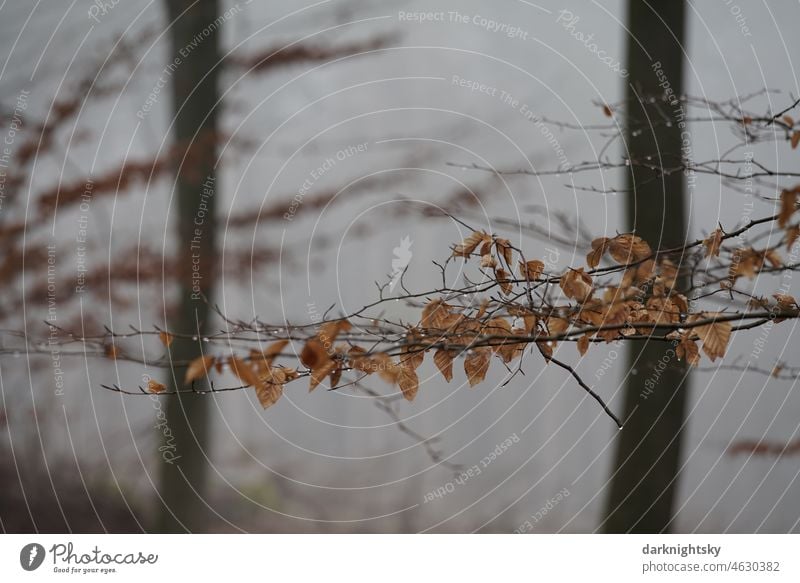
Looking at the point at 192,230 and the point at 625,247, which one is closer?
the point at 625,247

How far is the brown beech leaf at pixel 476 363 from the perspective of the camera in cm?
86

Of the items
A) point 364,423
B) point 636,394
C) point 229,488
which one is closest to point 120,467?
point 229,488

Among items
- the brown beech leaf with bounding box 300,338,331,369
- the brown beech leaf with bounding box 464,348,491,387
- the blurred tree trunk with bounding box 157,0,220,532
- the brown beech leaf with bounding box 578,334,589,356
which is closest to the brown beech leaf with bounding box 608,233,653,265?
the brown beech leaf with bounding box 578,334,589,356

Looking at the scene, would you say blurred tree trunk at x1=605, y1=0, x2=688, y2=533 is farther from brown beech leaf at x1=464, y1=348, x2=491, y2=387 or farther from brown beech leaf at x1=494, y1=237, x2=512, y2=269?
brown beech leaf at x1=464, y1=348, x2=491, y2=387

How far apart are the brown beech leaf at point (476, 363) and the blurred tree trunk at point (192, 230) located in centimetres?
136

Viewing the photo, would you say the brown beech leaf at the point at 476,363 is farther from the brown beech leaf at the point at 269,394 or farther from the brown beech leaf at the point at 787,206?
the brown beech leaf at the point at 787,206

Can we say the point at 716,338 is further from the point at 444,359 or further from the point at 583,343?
the point at 444,359

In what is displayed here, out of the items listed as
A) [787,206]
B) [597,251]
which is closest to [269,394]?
[597,251]

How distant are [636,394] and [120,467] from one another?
1.71 m

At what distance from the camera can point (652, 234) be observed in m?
1.81

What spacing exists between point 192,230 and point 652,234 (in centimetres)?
143

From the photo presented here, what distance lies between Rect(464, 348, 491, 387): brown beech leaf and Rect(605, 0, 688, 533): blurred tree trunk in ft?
3.66

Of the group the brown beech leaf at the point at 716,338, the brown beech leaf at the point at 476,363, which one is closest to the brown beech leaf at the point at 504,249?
the brown beech leaf at the point at 476,363

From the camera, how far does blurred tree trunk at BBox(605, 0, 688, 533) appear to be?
182cm
